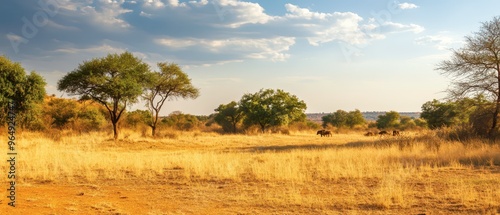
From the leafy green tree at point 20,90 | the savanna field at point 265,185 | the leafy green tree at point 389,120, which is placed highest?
the leafy green tree at point 20,90

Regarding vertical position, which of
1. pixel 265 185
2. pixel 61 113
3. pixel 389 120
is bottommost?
pixel 265 185

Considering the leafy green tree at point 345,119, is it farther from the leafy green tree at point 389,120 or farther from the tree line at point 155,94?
the tree line at point 155,94

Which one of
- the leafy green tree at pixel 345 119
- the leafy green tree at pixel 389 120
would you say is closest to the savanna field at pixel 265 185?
the leafy green tree at pixel 389 120

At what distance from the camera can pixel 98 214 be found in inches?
269

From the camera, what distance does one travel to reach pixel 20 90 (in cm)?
2728

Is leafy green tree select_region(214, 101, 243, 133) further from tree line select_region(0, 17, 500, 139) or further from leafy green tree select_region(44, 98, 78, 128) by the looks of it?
leafy green tree select_region(44, 98, 78, 128)

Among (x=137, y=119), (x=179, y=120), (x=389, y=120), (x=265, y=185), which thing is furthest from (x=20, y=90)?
(x=389, y=120)

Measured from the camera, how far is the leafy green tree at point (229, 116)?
1980 inches

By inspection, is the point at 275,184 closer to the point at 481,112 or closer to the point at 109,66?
the point at 481,112

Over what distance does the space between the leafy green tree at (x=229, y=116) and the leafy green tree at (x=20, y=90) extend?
82.4ft

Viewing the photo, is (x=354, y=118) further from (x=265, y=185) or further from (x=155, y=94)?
(x=265, y=185)

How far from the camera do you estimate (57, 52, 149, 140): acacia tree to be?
26.6m

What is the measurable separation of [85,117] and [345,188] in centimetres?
3738

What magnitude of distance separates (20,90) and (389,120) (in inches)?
2131
